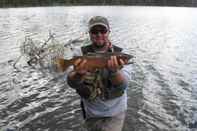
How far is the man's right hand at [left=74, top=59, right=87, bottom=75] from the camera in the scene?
196 inches

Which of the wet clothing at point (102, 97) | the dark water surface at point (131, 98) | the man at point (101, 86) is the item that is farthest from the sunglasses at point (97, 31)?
the dark water surface at point (131, 98)

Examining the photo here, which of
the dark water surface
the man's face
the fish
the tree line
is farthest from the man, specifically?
the tree line

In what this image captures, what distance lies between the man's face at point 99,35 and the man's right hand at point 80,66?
0.46m

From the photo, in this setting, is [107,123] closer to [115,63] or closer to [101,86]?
[101,86]

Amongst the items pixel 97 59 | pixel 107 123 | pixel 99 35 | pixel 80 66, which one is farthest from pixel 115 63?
pixel 107 123

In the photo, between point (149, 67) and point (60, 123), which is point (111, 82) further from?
point (149, 67)

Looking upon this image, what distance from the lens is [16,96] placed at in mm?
13672

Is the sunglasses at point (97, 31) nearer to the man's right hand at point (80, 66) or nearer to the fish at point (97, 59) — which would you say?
the fish at point (97, 59)

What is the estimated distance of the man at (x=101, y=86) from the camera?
17.0 ft

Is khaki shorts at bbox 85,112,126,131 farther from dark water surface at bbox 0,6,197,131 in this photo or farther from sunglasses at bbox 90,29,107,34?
dark water surface at bbox 0,6,197,131

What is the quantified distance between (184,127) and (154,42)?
21.3 meters

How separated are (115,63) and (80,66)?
0.47 metres

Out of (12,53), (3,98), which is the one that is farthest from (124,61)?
(12,53)

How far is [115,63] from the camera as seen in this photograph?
4930 mm
